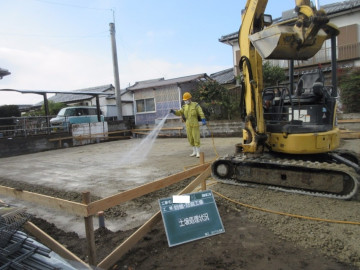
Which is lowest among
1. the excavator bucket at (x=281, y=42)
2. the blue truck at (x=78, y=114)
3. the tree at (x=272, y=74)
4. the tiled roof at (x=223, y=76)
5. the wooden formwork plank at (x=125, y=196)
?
the wooden formwork plank at (x=125, y=196)

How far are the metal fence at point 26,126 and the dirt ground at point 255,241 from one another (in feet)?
36.9

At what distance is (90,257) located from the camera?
2771mm

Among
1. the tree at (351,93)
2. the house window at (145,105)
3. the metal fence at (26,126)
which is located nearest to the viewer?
the tree at (351,93)

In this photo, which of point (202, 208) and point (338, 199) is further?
point (338, 199)

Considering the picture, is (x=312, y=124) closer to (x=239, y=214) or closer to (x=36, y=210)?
(x=239, y=214)

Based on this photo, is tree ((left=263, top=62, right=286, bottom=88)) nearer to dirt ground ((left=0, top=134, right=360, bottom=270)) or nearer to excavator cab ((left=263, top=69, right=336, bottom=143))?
excavator cab ((left=263, top=69, right=336, bottom=143))

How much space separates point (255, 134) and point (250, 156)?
0.44 metres

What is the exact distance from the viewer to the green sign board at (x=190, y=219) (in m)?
3.34

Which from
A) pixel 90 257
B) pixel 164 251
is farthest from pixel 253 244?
pixel 90 257

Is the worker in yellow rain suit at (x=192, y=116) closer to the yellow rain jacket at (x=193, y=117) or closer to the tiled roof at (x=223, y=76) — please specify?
the yellow rain jacket at (x=193, y=117)

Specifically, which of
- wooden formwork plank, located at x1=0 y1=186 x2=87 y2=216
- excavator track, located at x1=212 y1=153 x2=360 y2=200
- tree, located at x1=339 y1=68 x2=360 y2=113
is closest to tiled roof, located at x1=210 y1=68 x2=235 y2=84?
tree, located at x1=339 y1=68 x2=360 y2=113

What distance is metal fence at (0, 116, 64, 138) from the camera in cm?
1416

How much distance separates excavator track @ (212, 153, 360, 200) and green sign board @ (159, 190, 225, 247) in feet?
6.19

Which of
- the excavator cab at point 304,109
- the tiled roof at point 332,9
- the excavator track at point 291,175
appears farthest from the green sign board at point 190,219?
the tiled roof at point 332,9
